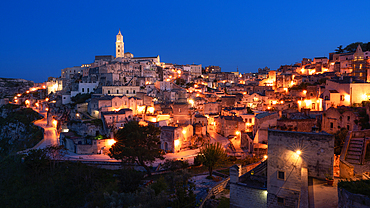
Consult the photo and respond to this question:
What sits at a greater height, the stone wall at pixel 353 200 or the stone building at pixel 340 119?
the stone building at pixel 340 119

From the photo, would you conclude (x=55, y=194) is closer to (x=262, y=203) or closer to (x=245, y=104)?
(x=262, y=203)

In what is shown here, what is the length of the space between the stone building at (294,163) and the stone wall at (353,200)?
2768 millimetres

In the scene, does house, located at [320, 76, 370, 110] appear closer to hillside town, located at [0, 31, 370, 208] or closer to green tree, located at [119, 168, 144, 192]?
hillside town, located at [0, 31, 370, 208]

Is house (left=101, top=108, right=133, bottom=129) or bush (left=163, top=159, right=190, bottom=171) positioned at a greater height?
house (left=101, top=108, right=133, bottom=129)

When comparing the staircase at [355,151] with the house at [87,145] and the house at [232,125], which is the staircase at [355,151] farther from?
the house at [87,145]

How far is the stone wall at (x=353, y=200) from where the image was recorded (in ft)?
23.6

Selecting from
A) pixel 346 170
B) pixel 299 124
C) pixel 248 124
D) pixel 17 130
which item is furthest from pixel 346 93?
pixel 17 130

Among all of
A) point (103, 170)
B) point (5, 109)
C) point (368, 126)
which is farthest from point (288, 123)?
point (5, 109)

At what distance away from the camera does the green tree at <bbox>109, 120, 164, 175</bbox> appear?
23000mm

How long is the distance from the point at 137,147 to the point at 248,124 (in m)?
19.6

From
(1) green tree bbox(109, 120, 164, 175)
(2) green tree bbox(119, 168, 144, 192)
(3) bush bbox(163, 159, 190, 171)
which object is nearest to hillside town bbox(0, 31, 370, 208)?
(3) bush bbox(163, 159, 190, 171)

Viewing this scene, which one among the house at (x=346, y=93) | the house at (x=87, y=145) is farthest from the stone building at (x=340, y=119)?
the house at (x=87, y=145)

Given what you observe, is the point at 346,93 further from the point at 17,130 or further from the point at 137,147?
the point at 17,130

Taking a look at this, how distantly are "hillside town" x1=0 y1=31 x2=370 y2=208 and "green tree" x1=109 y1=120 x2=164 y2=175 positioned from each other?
1656 millimetres
